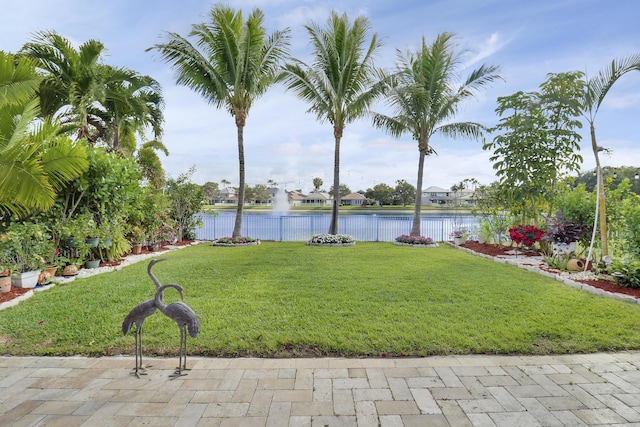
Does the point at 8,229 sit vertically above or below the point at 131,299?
above

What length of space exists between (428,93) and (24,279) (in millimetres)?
11652

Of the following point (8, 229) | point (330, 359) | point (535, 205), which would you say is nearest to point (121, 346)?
point (330, 359)

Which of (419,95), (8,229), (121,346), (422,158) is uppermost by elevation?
(419,95)

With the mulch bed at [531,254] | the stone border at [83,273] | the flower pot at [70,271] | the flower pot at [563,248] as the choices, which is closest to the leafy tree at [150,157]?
the stone border at [83,273]

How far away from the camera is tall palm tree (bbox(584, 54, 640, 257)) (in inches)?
231

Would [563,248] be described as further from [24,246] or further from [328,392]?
[24,246]

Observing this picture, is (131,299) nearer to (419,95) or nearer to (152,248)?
(152,248)

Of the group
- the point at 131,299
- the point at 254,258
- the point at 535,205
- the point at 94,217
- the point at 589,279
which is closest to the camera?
the point at 131,299

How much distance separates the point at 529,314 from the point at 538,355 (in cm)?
113

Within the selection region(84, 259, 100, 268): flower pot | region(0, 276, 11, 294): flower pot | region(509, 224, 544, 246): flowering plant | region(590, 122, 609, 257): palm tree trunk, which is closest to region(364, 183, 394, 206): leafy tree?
region(509, 224, 544, 246): flowering plant

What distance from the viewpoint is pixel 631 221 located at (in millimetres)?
5367

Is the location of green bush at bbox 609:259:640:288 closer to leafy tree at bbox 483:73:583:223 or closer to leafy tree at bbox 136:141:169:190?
leafy tree at bbox 483:73:583:223

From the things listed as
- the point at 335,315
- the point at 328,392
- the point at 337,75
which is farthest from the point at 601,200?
the point at 337,75

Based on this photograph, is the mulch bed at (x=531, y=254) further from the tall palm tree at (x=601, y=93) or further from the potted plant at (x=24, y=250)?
the potted plant at (x=24, y=250)
